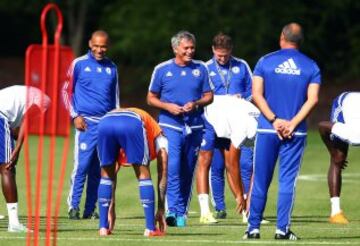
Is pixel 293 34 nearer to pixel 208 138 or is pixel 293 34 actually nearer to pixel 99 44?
pixel 208 138

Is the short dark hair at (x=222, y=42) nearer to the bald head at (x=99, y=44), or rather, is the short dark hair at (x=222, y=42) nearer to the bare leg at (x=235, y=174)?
the bare leg at (x=235, y=174)

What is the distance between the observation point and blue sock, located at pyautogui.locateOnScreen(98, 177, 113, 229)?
1510 cm

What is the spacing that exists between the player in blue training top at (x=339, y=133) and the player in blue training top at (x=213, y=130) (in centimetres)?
124

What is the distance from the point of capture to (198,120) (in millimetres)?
17594

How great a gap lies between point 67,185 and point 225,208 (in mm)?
5853

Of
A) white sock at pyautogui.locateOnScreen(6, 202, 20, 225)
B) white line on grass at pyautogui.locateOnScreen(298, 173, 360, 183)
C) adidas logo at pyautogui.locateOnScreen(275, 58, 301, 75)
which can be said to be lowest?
white line on grass at pyautogui.locateOnScreen(298, 173, 360, 183)

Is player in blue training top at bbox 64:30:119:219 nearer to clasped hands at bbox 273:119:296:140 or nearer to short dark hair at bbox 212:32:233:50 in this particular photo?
short dark hair at bbox 212:32:233:50

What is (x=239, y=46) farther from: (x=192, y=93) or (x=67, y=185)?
(x=192, y=93)

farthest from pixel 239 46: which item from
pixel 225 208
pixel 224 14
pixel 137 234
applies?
pixel 137 234

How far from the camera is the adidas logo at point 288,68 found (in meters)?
14.8

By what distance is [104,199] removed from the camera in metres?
15.1

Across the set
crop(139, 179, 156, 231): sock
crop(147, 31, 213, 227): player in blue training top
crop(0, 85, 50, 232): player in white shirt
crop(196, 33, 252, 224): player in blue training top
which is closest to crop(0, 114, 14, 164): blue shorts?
crop(0, 85, 50, 232): player in white shirt

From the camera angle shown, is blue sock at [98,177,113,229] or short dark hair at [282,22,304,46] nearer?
short dark hair at [282,22,304,46]

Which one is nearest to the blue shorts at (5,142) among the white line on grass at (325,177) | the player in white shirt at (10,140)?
the player in white shirt at (10,140)
